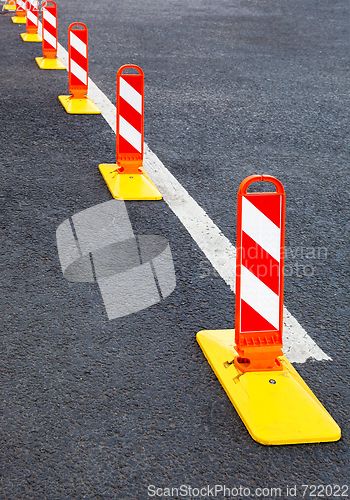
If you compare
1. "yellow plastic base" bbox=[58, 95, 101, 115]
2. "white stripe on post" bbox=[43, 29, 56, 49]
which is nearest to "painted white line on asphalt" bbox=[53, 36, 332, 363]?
"yellow plastic base" bbox=[58, 95, 101, 115]

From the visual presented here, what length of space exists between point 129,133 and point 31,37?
25.9 feet

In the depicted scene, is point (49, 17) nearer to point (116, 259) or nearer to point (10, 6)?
point (10, 6)

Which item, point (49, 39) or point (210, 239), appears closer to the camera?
point (210, 239)

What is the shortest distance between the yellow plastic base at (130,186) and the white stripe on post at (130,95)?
2.23 feet

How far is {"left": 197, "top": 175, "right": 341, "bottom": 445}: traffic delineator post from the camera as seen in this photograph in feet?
10.3

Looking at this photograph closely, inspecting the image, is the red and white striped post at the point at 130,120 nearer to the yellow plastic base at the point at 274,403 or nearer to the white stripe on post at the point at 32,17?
the yellow plastic base at the point at 274,403

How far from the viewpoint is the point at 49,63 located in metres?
10.5

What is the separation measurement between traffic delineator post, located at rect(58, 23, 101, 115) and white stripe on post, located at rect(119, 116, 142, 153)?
7.67 feet

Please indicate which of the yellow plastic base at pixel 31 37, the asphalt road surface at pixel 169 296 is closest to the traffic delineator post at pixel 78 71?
the asphalt road surface at pixel 169 296

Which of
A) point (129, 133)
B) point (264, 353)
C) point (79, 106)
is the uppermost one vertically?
point (129, 133)

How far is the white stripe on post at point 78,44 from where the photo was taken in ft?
27.0

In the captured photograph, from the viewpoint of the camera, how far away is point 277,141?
7375 mm

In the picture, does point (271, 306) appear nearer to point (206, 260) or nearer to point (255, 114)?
point (206, 260)

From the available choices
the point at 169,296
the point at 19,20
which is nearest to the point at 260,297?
the point at 169,296
